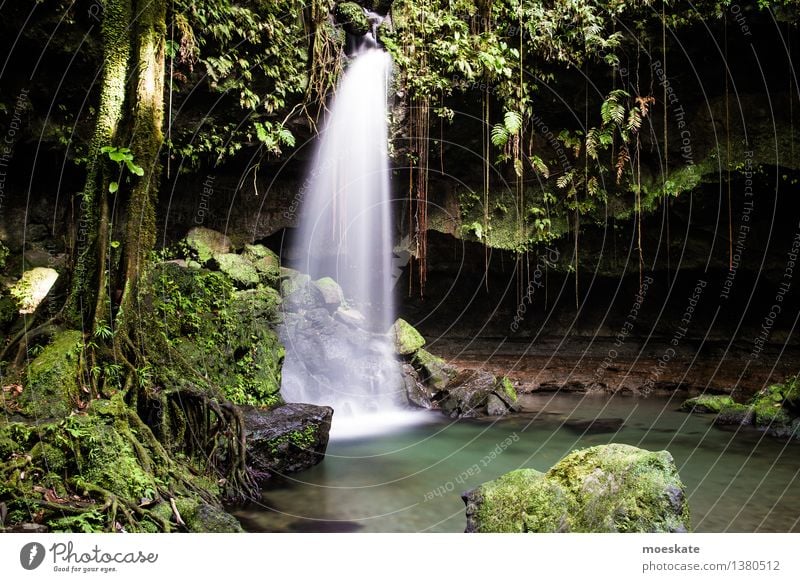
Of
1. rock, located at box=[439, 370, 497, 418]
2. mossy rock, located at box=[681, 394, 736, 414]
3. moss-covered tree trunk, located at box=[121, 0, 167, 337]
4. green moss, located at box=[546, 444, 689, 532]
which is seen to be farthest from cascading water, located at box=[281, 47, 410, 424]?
green moss, located at box=[546, 444, 689, 532]

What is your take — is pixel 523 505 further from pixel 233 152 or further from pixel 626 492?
pixel 233 152

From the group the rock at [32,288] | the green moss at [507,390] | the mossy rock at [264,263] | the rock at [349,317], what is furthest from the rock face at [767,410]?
the rock at [32,288]

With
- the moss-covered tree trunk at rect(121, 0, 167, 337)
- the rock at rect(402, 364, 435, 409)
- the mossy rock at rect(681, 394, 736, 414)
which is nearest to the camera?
the moss-covered tree trunk at rect(121, 0, 167, 337)

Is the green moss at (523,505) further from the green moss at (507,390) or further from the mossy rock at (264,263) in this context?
the mossy rock at (264,263)

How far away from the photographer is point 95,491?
3.81m

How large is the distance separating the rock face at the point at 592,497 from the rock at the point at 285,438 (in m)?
2.97

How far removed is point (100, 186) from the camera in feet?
17.3

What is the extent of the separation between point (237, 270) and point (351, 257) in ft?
12.9

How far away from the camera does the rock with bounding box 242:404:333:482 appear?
19.6 feet

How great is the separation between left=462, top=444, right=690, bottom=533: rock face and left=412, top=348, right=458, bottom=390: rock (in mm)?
7290

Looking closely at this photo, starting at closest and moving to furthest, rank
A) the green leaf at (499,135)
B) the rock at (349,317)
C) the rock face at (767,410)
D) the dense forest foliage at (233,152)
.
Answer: the dense forest foliage at (233,152) < the rock face at (767,410) < the green leaf at (499,135) < the rock at (349,317)

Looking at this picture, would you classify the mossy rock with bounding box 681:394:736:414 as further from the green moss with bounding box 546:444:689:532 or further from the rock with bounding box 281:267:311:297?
the rock with bounding box 281:267:311:297

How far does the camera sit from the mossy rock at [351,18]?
11.3 metres

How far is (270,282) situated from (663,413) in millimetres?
8603
